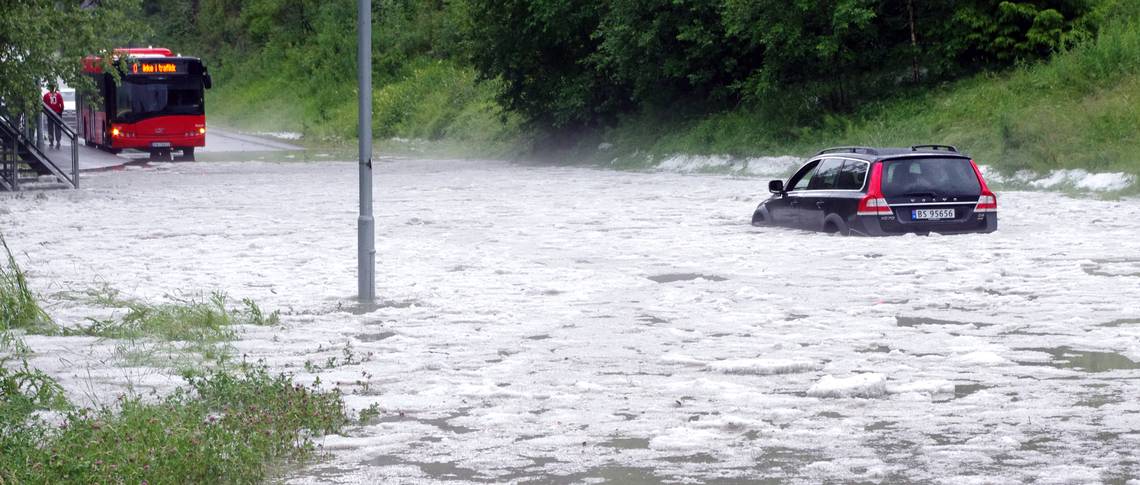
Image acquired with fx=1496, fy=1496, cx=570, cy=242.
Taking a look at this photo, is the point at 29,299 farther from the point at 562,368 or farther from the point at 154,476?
the point at 154,476

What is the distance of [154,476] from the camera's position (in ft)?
21.8

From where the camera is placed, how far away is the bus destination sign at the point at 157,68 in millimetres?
45344

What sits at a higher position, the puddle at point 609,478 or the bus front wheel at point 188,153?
the puddle at point 609,478

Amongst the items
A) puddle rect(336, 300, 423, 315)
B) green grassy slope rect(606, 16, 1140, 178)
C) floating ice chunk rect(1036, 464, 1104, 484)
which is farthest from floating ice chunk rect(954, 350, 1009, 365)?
green grassy slope rect(606, 16, 1140, 178)

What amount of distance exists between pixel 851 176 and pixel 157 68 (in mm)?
Answer: 31389

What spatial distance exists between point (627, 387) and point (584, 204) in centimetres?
1805

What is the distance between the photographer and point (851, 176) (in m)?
19.3

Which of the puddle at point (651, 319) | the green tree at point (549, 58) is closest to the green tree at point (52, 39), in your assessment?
the green tree at point (549, 58)

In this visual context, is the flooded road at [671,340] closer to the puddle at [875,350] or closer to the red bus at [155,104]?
the puddle at [875,350]

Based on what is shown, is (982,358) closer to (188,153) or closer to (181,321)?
(181,321)

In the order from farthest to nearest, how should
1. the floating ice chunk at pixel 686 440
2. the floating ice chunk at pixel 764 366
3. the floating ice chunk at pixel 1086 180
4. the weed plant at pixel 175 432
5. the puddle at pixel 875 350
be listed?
the floating ice chunk at pixel 1086 180 < the puddle at pixel 875 350 < the floating ice chunk at pixel 764 366 < the floating ice chunk at pixel 686 440 < the weed plant at pixel 175 432

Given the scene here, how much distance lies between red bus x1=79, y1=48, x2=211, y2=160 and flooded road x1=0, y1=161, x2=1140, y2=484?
22358 millimetres

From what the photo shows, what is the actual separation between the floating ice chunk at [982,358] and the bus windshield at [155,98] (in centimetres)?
3868

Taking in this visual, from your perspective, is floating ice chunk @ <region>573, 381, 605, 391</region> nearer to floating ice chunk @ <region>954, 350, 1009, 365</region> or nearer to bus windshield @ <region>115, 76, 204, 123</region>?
floating ice chunk @ <region>954, 350, 1009, 365</region>
